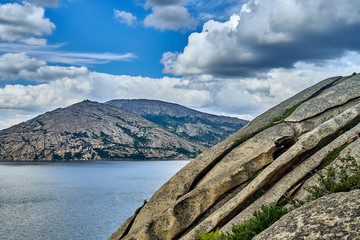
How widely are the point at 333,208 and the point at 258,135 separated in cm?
2402

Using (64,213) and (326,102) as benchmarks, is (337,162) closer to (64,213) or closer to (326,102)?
(326,102)

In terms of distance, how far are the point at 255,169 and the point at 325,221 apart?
19.8m

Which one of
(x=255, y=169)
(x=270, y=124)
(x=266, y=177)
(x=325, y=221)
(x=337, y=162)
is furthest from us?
(x=270, y=124)

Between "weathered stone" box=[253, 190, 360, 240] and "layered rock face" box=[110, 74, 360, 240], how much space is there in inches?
318

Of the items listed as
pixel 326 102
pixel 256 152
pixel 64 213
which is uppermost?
pixel 326 102

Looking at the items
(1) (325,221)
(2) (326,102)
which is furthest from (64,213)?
(1) (325,221)

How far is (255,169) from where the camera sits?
104 ft

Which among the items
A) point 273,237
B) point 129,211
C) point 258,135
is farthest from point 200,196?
point 129,211

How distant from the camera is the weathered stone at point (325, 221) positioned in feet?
36.7

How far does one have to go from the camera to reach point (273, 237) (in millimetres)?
13055

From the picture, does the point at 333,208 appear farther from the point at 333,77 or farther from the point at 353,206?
the point at 333,77

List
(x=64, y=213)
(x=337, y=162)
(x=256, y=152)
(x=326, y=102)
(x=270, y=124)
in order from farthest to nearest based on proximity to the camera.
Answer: (x=64, y=213)
(x=270, y=124)
(x=326, y=102)
(x=256, y=152)
(x=337, y=162)

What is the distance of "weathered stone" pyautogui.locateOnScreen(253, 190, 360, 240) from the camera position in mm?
11192

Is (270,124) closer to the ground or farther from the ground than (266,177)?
farther from the ground
